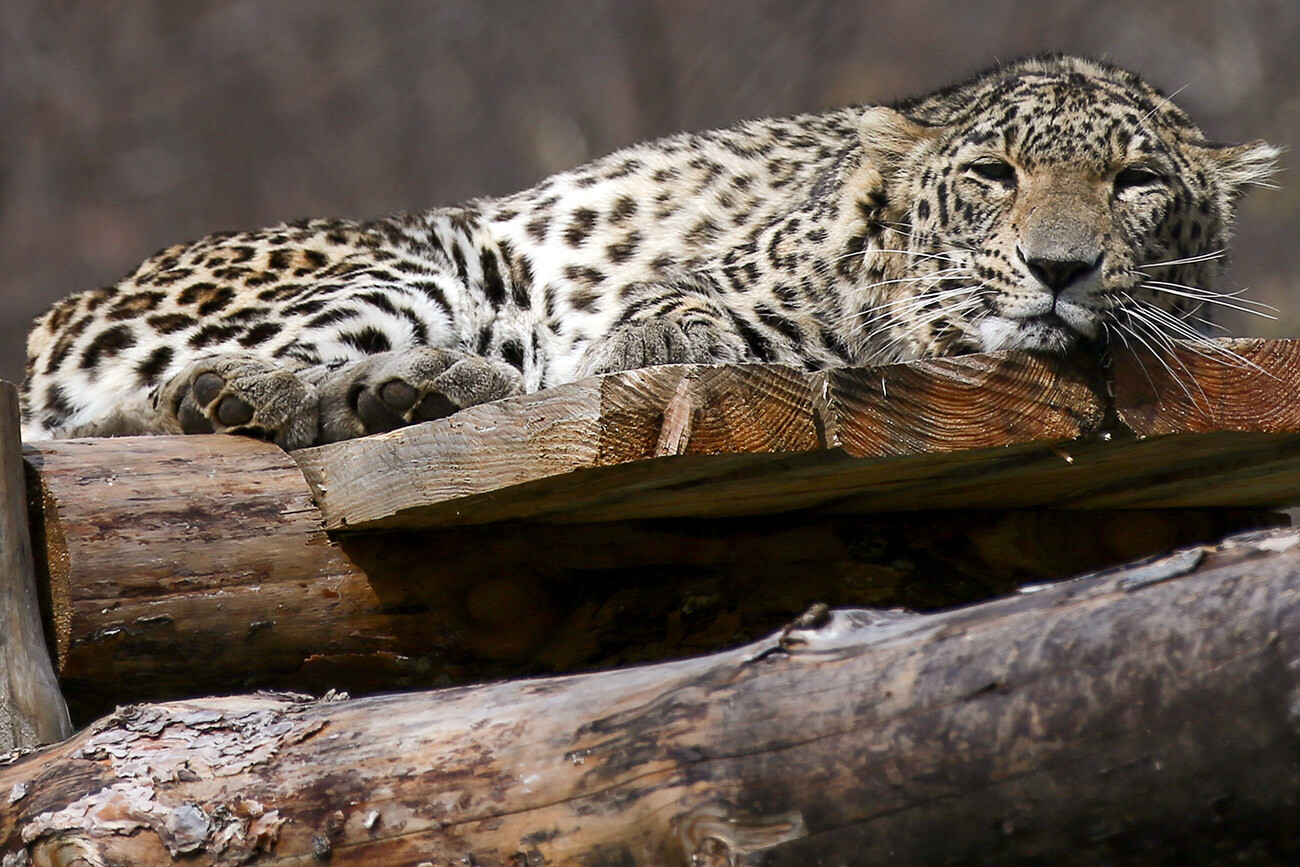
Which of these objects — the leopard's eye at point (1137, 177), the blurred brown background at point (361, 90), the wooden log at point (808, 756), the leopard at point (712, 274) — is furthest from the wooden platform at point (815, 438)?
the blurred brown background at point (361, 90)

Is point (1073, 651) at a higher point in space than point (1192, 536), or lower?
higher

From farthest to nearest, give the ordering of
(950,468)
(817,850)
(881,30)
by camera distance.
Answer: (881,30) → (950,468) → (817,850)

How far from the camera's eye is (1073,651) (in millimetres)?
1601

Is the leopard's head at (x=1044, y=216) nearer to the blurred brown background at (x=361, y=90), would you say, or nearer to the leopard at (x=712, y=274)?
the leopard at (x=712, y=274)

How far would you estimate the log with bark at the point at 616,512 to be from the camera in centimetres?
245

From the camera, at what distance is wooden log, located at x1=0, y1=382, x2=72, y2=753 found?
2539 mm

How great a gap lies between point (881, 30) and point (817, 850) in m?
7.23

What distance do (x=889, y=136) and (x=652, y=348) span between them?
117 cm

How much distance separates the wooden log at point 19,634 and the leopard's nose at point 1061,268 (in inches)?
77.7

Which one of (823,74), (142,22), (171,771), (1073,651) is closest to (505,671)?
(171,771)

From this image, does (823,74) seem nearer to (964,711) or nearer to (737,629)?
(737,629)

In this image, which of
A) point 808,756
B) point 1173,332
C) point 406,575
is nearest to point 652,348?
point 406,575

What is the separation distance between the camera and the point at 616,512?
2891mm

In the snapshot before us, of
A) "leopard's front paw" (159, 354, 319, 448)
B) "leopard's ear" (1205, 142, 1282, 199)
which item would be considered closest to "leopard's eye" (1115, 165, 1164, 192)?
"leopard's ear" (1205, 142, 1282, 199)
